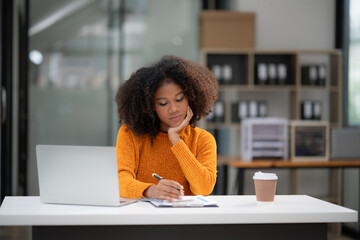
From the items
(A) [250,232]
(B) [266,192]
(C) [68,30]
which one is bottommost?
(A) [250,232]

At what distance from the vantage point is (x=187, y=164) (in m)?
1.99

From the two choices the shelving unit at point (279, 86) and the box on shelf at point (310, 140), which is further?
the shelving unit at point (279, 86)

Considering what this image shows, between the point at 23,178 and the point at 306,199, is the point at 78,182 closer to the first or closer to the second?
the point at 306,199

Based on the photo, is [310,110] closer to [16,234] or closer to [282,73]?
[282,73]

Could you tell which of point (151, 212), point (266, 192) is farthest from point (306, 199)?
point (151, 212)

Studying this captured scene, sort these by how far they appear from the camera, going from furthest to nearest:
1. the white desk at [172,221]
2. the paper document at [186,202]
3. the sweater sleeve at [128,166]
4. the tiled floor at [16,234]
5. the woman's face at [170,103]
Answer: the tiled floor at [16,234], the woman's face at [170,103], the sweater sleeve at [128,166], the paper document at [186,202], the white desk at [172,221]

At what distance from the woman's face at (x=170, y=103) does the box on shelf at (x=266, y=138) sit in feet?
6.92

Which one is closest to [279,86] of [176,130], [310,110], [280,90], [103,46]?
[280,90]

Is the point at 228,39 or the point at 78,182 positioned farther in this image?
the point at 228,39

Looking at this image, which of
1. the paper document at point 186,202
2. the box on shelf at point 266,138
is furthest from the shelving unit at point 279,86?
the paper document at point 186,202

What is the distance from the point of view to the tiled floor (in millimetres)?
4309

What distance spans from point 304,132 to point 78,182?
9.91 feet

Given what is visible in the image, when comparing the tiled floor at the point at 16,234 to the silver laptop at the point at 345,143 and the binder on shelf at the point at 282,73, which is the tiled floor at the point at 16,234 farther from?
the binder on shelf at the point at 282,73

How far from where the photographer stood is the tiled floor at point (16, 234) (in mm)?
4309
